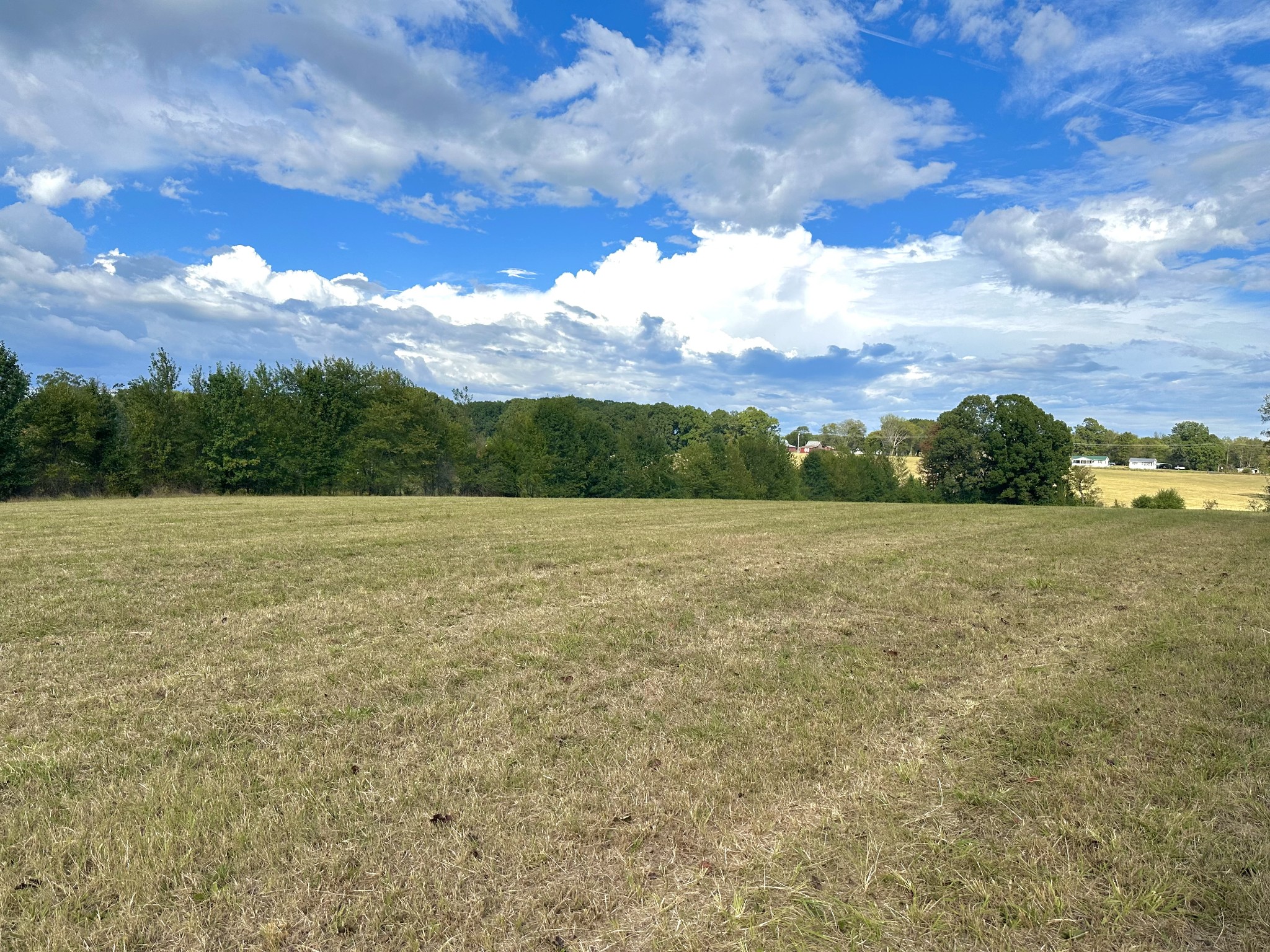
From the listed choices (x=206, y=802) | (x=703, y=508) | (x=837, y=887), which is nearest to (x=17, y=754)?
(x=206, y=802)

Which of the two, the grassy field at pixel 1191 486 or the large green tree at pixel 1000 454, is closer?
the large green tree at pixel 1000 454

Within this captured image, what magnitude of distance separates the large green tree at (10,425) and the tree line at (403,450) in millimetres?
68

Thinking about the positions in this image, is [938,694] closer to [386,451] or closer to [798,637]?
[798,637]

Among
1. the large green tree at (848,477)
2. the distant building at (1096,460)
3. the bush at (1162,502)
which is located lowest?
the bush at (1162,502)

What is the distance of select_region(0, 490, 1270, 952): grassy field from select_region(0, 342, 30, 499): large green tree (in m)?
35.9

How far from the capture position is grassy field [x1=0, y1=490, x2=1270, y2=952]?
8.84 feet

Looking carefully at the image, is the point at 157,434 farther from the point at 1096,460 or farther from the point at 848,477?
the point at 1096,460

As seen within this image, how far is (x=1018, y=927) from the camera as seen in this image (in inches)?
103

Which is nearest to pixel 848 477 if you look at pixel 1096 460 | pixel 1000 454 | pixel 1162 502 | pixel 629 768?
pixel 1000 454

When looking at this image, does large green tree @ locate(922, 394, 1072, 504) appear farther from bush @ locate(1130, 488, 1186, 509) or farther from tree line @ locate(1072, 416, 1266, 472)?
tree line @ locate(1072, 416, 1266, 472)

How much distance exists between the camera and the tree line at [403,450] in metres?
38.8

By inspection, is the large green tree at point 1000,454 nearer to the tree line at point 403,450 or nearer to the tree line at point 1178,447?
the tree line at point 403,450

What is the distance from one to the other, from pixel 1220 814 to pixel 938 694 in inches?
79.4

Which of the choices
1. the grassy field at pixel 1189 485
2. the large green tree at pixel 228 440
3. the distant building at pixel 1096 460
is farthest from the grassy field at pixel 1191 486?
the large green tree at pixel 228 440
